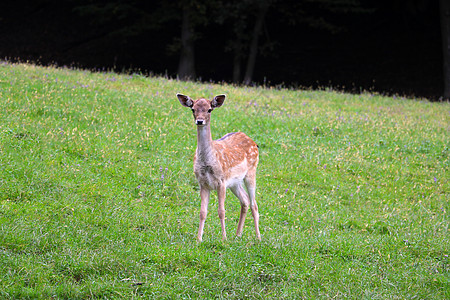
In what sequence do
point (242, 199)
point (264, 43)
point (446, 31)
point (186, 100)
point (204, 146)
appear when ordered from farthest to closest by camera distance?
→ point (264, 43), point (446, 31), point (242, 199), point (204, 146), point (186, 100)

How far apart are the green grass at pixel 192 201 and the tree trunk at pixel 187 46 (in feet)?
34.9

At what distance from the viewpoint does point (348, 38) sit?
3734 cm

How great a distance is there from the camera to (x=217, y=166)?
7.10 m

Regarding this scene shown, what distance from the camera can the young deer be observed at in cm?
691

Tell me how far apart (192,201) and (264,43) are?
73.4ft

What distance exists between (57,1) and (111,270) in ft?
121

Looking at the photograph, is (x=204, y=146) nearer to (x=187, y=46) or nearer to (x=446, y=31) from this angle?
(x=187, y=46)

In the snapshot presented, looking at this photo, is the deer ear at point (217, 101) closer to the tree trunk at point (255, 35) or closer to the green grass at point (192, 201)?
the green grass at point (192, 201)

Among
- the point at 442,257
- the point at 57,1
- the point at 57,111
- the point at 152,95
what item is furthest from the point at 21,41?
the point at 442,257

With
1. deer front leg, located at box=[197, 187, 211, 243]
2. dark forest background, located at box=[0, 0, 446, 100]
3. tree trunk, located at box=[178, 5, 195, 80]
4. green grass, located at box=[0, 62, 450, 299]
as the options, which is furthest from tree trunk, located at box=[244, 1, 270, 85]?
deer front leg, located at box=[197, 187, 211, 243]

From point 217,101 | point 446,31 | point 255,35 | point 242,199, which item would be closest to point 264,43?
point 255,35

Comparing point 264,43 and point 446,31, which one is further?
point 264,43

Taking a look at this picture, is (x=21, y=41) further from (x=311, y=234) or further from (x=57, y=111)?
(x=311, y=234)

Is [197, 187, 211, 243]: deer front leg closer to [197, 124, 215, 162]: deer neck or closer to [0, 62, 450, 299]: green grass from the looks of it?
[0, 62, 450, 299]: green grass
